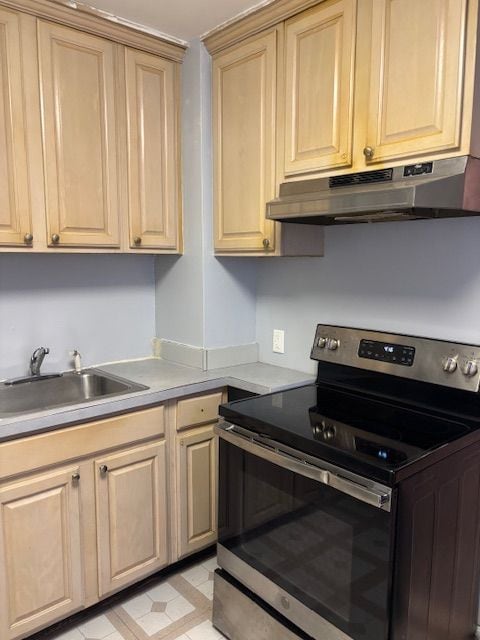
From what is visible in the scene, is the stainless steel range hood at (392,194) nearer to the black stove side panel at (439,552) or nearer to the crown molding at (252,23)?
the crown molding at (252,23)

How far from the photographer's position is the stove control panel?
1.62m

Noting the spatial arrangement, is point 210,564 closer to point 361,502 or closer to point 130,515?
point 130,515

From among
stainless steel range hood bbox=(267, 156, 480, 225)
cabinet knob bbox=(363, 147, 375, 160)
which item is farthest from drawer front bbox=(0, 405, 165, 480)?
cabinet knob bbox=(363, 147, 375, 160)

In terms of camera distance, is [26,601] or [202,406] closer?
[26,601]

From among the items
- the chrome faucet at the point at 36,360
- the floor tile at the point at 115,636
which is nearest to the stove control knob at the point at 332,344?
the chrome faucet at the point at 36,360

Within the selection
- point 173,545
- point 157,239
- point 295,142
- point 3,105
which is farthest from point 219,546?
point 3,105

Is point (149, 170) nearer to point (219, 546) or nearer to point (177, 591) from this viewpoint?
point (219, 546)

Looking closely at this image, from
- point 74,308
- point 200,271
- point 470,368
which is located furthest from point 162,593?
point 470,368

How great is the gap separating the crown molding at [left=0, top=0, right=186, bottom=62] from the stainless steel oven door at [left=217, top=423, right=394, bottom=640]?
1599 mm

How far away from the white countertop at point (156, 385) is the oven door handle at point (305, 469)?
0.32m

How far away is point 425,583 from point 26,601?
1.28 metres

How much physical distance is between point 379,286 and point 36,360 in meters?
1.43

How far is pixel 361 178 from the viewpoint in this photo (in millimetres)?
1587

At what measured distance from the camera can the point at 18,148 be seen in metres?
1.81
